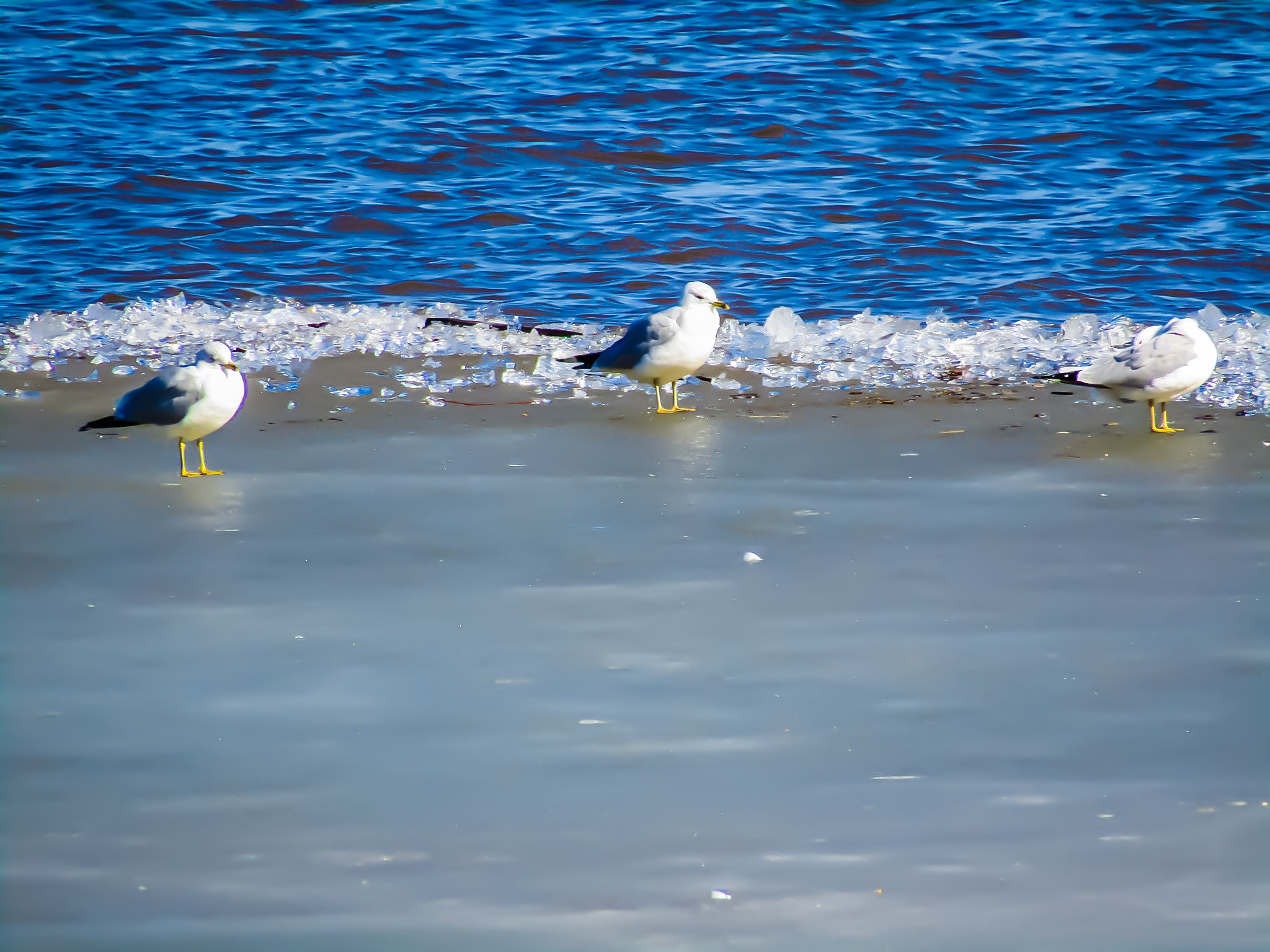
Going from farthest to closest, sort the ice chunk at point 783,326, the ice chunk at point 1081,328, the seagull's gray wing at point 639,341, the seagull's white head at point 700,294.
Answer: the ice chunk at point 1081,328 → the ice chunk at point 783,326 → the seagull's white head at point 700,294 → the seagull's gray wing at point 639,341

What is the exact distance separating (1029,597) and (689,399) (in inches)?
126

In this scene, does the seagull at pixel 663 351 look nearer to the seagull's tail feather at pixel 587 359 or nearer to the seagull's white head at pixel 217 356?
the seagull's tail feather at pixel 587 359

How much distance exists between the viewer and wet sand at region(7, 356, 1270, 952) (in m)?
2.53

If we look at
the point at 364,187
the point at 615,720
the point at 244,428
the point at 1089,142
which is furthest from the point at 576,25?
the point at 615,720

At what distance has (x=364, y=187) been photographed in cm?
1241

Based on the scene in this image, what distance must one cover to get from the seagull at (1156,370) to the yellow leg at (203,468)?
3830mm

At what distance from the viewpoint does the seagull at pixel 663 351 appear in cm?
670

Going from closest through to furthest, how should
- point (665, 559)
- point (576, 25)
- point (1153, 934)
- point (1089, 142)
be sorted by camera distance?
point (1153, 934) < point (665, 559) < point (1089, 142) < point (576, 25)

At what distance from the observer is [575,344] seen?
8148 mm

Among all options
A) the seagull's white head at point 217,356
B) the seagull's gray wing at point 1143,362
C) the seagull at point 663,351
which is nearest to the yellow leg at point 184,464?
the seagull's white head at point 217,356

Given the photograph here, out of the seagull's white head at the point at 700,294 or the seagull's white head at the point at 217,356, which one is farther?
the seagull's white head at the point at 700,294

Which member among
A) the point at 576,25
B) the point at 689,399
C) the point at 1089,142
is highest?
the point at 576,25

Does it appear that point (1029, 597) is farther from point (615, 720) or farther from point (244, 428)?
point (244, 428)

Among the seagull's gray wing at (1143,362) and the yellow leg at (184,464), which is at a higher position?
the seagull's gray wing at (1143,362)
